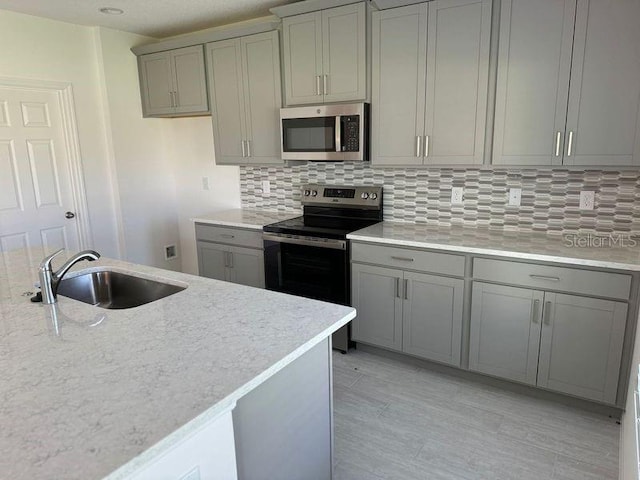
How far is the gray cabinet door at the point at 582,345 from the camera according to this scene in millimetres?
2246

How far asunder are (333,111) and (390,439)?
6.94 feet

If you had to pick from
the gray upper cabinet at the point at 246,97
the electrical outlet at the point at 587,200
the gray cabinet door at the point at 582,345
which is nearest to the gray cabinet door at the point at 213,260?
the gray upper cabinet at the point at 246,97

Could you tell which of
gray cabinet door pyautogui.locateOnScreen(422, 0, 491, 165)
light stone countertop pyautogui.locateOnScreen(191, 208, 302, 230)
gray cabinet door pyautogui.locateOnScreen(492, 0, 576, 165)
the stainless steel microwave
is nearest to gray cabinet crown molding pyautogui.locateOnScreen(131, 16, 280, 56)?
the stainless steel microwave

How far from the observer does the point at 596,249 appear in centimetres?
244

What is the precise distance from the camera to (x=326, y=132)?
314cm

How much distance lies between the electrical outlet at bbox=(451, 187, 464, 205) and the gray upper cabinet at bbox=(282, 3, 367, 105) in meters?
0.91

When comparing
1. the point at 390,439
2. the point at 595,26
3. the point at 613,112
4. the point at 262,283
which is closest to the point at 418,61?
the point at 595,26

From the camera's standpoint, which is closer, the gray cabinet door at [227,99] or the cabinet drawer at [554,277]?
the cabinet drawer at [554,277]

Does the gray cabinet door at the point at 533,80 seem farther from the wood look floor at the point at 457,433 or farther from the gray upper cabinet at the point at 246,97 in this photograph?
the gray upper cabinet at the point at 246,97

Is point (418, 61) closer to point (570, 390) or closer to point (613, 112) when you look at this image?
point (613, 112)

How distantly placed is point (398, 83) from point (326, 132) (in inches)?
23.7

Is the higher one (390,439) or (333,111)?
(333,111)

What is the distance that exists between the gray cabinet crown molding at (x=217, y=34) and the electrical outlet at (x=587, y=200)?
7.95 ft

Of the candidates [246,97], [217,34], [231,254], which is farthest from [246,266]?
[217,34]
